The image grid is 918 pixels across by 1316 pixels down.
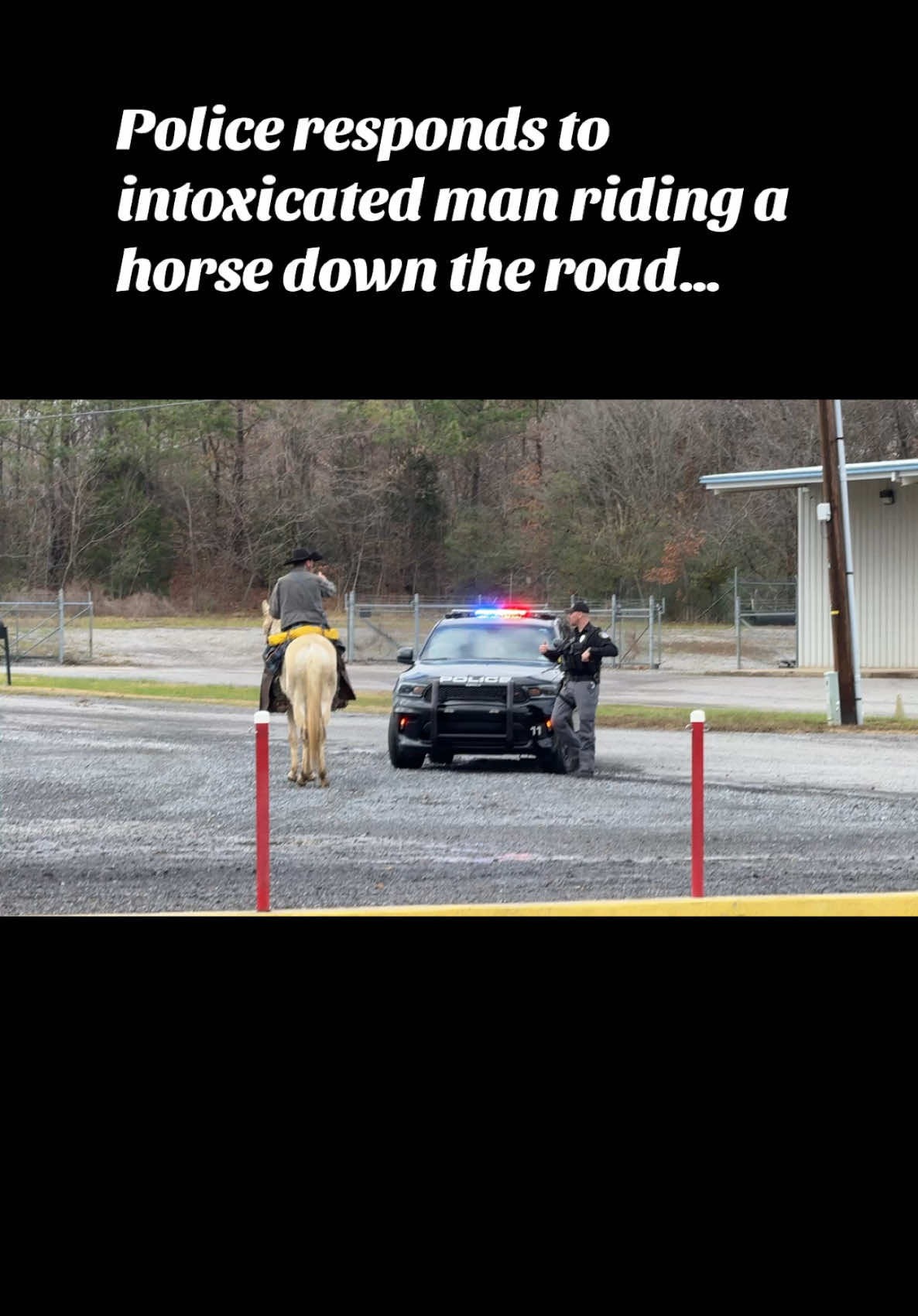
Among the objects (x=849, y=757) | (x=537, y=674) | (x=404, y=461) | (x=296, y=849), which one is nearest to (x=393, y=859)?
(x=296, y=849)

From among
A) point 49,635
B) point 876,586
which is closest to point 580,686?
point 876,586

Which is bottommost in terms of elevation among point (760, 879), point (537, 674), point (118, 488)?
point (760, 879)

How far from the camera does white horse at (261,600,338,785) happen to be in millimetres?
16094

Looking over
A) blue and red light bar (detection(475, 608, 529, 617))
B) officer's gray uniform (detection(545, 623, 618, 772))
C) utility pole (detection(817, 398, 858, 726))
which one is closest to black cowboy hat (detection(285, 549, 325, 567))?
officer's gray uniform (detection(545, 623, 618, 772))

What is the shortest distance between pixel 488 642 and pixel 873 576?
19.2m

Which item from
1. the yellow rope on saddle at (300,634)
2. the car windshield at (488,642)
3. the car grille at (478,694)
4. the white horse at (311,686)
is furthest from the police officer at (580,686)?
the white horse at (311,686)

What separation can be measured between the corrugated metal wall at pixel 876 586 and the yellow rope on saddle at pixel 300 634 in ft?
69.1

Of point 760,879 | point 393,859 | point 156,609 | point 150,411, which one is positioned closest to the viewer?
point 760,879

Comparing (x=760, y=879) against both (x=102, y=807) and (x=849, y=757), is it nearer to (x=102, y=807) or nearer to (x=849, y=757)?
(x=102, y=807)

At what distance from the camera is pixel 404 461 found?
195ft

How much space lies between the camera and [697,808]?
10.4 meters

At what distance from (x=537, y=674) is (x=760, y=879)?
6.73 m

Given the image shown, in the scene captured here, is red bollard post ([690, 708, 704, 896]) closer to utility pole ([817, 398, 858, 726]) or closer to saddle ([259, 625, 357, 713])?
saddle ([259, 625, 357, 713])

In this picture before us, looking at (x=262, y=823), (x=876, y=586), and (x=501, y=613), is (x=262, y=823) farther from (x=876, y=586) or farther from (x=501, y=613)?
(x=876, y=586)
